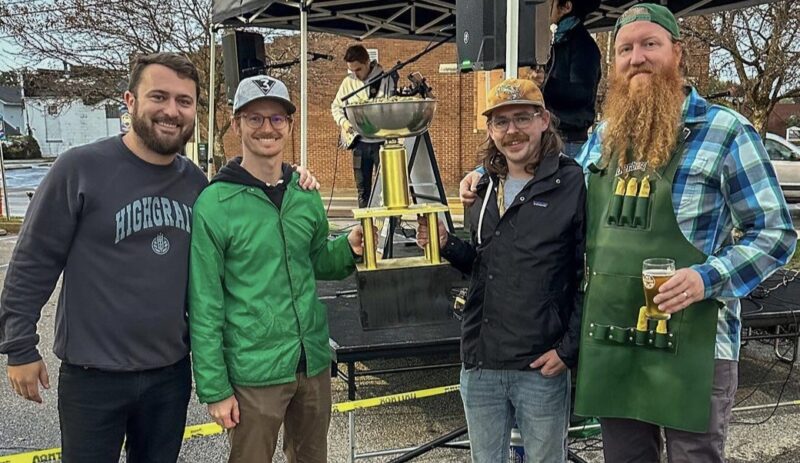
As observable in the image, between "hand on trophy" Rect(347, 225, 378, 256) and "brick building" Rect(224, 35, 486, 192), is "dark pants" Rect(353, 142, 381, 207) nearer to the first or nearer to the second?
"hand on trophy" Rect(347, 225, 378, 256)

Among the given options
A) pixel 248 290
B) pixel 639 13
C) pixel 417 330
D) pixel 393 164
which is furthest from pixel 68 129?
pixel 639 13

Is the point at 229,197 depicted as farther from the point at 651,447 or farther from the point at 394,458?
the point at 394,458

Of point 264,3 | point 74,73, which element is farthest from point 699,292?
A: point 74,73

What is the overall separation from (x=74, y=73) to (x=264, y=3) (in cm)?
1358

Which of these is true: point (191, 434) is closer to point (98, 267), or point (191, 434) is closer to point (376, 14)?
point (98, 267)

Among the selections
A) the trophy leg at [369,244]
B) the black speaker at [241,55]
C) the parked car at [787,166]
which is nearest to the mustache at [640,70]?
the trophy leg at [369,244]

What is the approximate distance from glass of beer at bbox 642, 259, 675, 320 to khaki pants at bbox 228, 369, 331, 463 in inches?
45.0

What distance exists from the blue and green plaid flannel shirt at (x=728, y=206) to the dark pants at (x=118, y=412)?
5.54ft

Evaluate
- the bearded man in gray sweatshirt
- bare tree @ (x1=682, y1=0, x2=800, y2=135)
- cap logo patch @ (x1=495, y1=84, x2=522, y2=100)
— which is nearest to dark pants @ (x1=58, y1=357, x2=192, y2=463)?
the bearded man in gray sweatshirt

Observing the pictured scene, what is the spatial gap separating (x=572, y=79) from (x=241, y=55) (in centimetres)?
373

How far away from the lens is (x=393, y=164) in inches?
112

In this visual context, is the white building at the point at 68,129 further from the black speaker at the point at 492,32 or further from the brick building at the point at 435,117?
the black speaker at the point at 492,32

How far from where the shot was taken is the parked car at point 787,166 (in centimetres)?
1423

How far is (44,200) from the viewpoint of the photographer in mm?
2080
